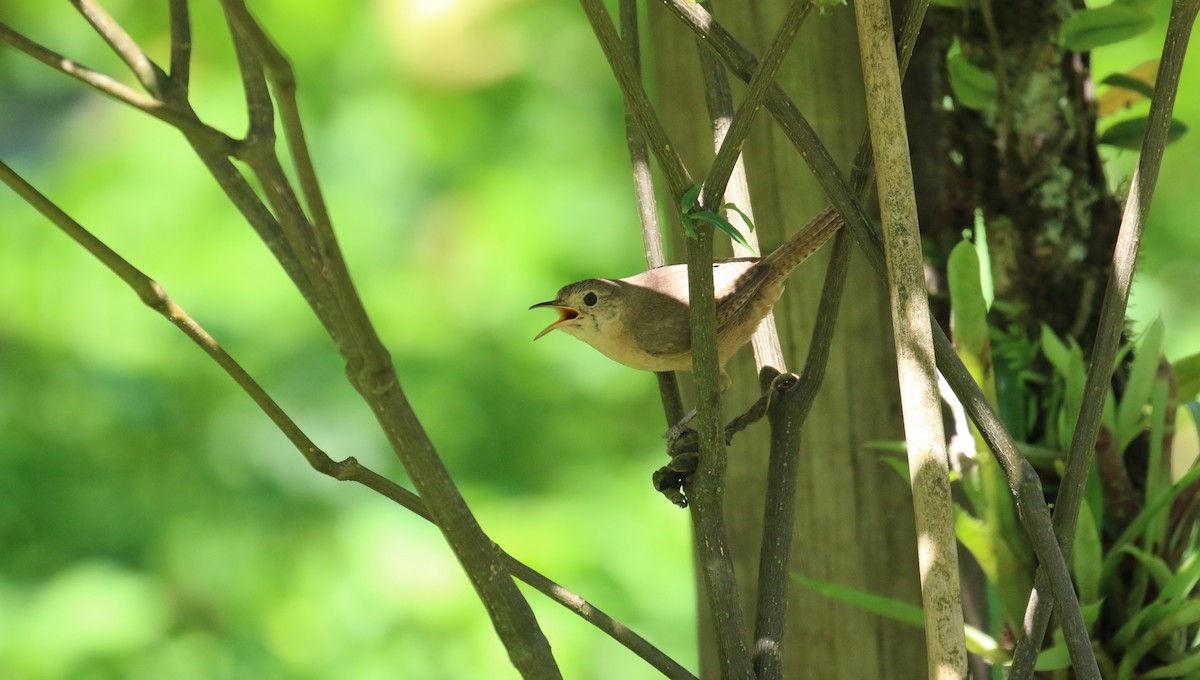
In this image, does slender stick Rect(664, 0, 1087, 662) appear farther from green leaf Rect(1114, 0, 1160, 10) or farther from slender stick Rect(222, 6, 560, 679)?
green leaf Rect(1114, 0, 1160, 10)

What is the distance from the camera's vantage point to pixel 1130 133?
5.58ft

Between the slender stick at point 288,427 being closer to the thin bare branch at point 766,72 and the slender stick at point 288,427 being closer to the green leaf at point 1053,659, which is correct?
the thin bare branch at point 766,72

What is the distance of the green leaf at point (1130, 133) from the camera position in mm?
1680

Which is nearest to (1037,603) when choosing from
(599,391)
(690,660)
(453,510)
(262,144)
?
(453,510)

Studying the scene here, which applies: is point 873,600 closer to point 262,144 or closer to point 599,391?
point 262,144

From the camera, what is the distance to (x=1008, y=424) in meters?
1.66

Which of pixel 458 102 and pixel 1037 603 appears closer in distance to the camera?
pixel 1037 603

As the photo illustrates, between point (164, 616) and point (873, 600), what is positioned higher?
point (164, 616)

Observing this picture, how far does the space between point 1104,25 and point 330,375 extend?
2.44 meters

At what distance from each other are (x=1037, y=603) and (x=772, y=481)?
257mm

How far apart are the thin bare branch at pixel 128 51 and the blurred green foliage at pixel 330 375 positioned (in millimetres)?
2229

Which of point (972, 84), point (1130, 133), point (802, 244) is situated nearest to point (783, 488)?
point (802, 244)

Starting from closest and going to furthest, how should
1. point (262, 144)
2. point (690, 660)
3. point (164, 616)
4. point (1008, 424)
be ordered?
1. point (262, 144)
2. point (1008, 424)
3. point (164, 616)
4. point (690, 660)

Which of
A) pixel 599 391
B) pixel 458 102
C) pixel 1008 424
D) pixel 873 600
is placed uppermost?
pixel 458 102
